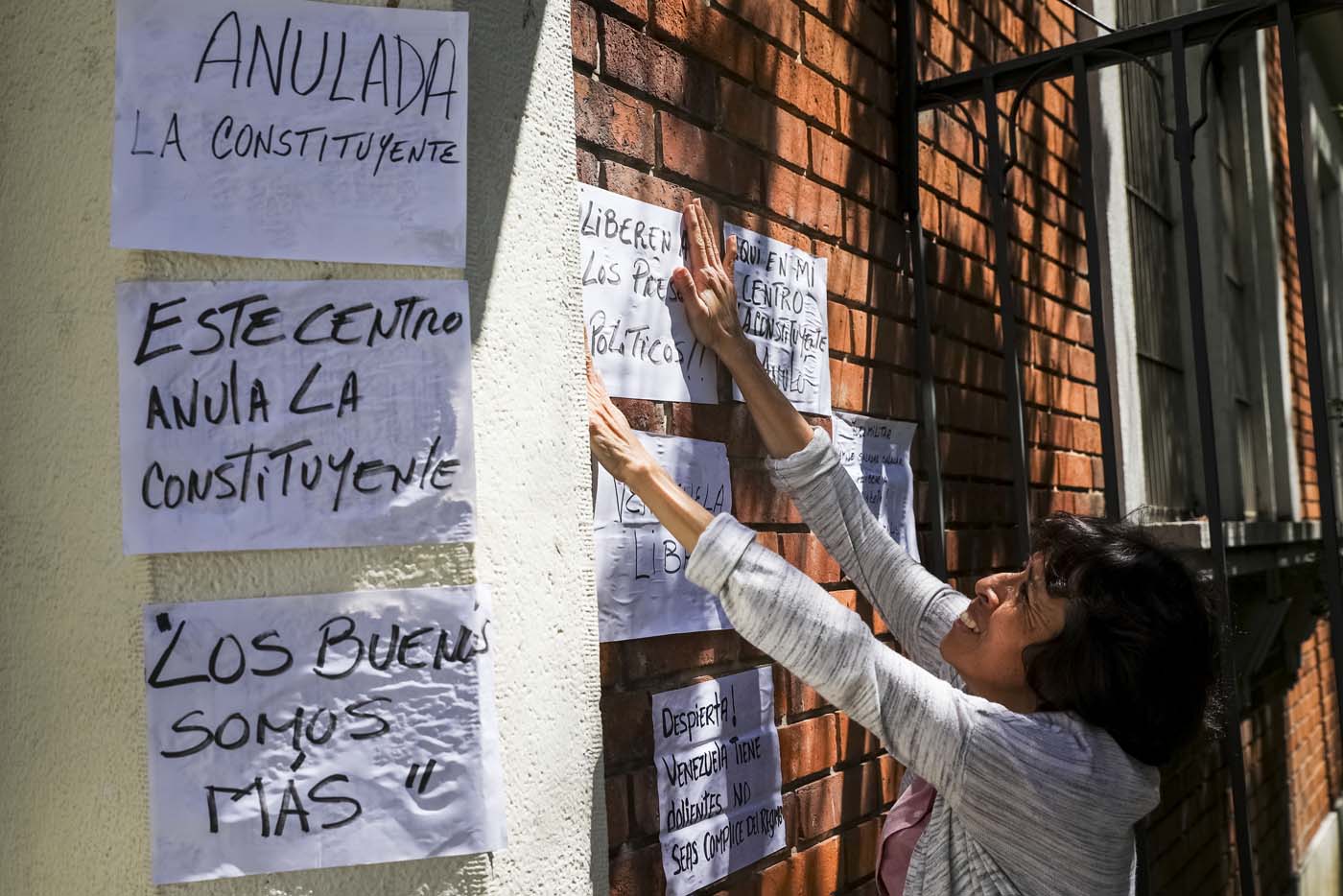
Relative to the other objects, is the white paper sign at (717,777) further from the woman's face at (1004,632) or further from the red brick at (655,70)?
the red brick at (655,70)

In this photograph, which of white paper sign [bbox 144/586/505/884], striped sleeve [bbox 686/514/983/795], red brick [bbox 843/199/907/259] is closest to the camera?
white paper sign [bbox 144/586/505/884]

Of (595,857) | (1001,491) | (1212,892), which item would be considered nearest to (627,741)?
(595,857)

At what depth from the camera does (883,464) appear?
2.84 m

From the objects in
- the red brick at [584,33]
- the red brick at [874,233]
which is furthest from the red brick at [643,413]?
the red brick at [874,233]

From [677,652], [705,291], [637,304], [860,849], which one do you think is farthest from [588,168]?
[860,849]

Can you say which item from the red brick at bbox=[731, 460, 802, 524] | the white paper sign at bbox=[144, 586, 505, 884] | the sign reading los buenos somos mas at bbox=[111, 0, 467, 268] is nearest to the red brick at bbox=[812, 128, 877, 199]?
the red brick at bbox=[731, 460, 802, 524]

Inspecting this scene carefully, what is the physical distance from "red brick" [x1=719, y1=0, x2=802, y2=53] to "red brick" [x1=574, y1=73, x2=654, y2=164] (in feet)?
1.49

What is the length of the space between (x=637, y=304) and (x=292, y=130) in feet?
2.53

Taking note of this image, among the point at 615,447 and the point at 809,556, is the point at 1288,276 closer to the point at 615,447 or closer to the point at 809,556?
the point at 809,556

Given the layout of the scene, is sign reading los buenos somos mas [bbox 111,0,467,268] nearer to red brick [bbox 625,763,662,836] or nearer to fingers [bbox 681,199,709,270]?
fingers [bbox 681,199,709,270]

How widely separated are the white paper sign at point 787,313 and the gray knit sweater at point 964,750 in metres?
0.68

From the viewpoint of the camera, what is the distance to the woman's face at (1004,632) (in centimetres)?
194

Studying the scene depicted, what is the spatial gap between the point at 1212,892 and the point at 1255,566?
5.15 feet

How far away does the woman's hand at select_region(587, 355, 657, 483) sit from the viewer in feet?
5.83
